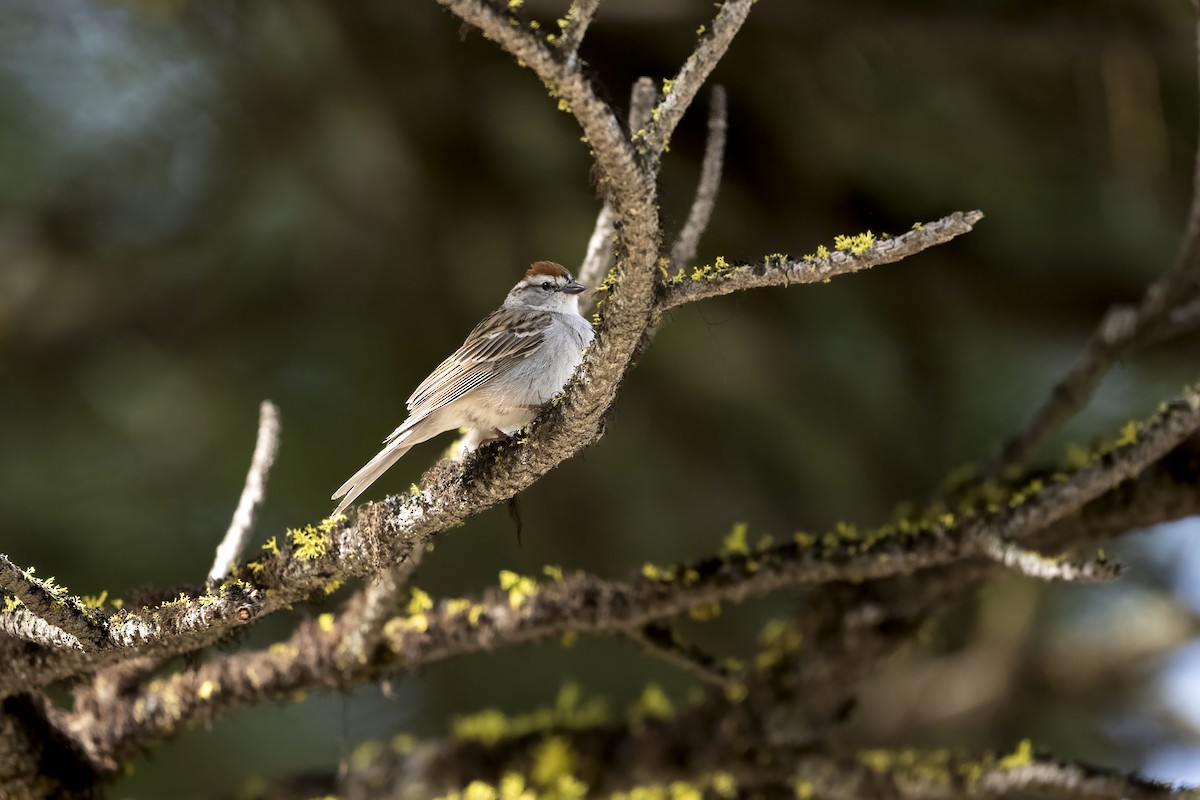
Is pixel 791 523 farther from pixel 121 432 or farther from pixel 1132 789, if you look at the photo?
pixel 121 432

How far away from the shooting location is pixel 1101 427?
5.58 metres

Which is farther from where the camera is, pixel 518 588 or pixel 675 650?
pixel 675 650

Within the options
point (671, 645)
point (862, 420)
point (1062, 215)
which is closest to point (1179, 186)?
point (1062, 215)

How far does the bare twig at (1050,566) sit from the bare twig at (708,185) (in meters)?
1.23

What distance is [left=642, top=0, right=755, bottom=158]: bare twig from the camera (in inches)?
76.4

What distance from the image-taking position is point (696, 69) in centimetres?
196

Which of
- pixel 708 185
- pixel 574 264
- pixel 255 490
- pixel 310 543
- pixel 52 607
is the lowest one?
pixel 52 607

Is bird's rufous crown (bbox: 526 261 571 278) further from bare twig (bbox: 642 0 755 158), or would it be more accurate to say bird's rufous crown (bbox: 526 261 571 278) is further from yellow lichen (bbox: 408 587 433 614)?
bare twig (bbox: 642 0 755 158)

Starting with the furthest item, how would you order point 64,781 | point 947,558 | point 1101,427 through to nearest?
point 1101,427 → point 947,558 → point 64,781

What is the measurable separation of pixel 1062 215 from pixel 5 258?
15.8 feet

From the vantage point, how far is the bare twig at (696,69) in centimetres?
194

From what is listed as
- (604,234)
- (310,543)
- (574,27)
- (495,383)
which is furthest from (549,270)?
(574,27)

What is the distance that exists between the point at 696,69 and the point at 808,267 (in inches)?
14.1

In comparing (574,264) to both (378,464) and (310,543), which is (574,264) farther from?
(310,543)
